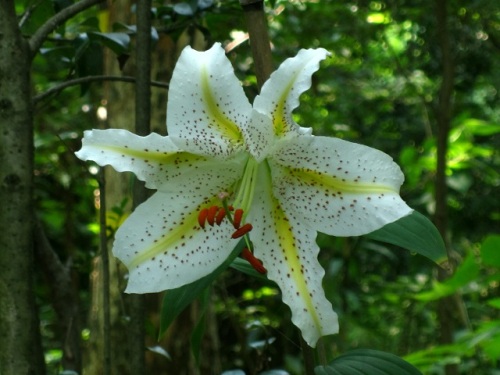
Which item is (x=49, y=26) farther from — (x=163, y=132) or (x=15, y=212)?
(x=163, y=132)

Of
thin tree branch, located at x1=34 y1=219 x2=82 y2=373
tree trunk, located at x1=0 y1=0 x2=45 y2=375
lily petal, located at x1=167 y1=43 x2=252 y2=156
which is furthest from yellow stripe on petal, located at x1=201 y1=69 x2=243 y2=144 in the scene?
thin tree branch, located at x1=34 y1=219 x2=82 y2=373

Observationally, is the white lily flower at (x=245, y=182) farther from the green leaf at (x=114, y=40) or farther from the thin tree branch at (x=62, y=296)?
the thin tree branch at (x=62, y=296)

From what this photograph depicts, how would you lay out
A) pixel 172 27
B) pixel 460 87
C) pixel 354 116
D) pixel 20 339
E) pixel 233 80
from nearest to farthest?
pixel 233 80, pixel 20 339, pixel 172 27, pixel 460 87, pixel 354 116

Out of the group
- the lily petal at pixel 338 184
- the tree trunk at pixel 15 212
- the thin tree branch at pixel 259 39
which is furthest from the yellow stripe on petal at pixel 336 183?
the tree trunk at pixel 15 212

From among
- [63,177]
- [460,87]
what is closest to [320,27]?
[460,87]

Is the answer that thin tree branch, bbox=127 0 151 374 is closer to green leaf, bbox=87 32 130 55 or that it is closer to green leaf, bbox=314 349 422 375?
green leaf, bbox=87 32 130 55

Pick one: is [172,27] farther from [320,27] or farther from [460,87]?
[460,87]

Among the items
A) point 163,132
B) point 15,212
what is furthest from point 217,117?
point 163,132
